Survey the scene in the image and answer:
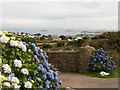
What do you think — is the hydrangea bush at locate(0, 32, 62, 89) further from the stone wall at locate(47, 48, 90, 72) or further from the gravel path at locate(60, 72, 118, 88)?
the stone wall at locate(47, 48, 90, 72)

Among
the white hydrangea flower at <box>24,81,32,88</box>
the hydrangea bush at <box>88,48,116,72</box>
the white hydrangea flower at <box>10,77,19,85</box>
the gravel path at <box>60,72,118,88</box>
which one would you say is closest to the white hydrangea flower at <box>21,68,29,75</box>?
the white hydrangea flower at <box>24,81,32,88</box>

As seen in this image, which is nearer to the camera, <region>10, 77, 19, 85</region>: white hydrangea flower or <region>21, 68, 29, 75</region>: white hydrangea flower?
<region>10, 77, 19, 85</region>: white hydrangea flower

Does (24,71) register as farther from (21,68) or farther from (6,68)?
(6,68)

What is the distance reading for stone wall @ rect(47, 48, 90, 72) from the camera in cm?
1186

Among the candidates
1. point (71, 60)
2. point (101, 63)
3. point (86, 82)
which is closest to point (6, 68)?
point (86, 82)

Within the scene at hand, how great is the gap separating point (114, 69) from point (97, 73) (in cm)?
81

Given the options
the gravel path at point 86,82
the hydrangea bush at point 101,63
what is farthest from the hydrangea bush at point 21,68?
the hydrangea bush at point 101,63

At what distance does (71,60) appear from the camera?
12250 millimetres

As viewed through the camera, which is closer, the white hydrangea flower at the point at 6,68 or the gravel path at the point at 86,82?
the white hydrangea flower at the point at 6,68

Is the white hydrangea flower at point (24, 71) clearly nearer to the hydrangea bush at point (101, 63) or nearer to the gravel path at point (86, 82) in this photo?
the gravel path at point (86, 82)

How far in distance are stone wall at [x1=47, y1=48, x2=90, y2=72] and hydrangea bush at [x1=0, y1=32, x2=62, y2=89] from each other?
6273 millimetres

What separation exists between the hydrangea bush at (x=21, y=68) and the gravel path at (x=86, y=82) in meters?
3.33

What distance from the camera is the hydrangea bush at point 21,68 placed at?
4408 millimetres

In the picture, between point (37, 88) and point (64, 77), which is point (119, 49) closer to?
point (64, 77)
